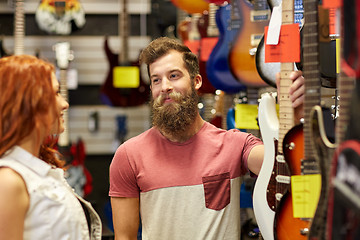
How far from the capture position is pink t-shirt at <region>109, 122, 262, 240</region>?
6.95ft

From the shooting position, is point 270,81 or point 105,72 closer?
point 270,81

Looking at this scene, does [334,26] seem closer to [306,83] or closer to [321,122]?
Result: [306,83]

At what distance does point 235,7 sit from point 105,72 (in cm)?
265

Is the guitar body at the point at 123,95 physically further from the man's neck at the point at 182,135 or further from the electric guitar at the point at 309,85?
the electric guitar at the point at 309,85

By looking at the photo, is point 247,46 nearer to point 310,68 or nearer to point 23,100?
point 310,68

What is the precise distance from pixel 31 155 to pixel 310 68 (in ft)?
2.57

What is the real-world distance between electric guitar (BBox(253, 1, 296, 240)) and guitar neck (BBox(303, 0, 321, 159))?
10.6 inches

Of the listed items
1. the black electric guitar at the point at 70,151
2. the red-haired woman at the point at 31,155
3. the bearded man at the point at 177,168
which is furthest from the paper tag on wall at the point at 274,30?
the black electric guitar at the point at 70,151

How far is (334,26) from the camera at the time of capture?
175 centimetres

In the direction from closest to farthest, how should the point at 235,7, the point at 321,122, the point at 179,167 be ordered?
the point at 321,122, the point at 179,167, the point at 235,7

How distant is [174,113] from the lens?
218 cm

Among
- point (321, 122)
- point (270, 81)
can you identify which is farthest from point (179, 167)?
point (321, 122)

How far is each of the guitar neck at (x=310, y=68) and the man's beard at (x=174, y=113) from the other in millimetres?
743

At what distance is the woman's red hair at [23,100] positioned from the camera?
146 centimetres
